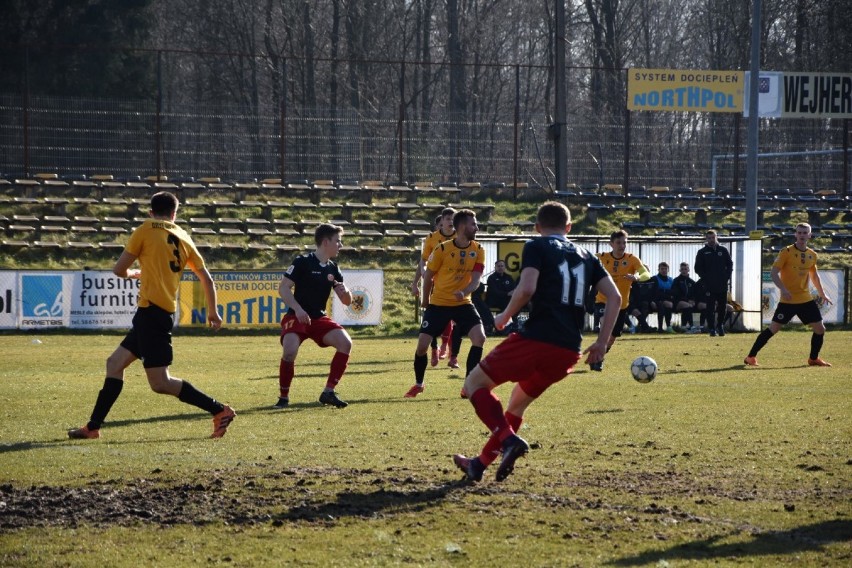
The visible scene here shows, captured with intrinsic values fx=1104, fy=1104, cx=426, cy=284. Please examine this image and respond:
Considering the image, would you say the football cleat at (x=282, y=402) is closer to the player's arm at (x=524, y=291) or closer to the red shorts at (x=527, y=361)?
the red shorts at (x=527, y=361)

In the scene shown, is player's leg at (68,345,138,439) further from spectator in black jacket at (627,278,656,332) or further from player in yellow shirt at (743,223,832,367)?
spectator in black jacket at (627,278,656,332)

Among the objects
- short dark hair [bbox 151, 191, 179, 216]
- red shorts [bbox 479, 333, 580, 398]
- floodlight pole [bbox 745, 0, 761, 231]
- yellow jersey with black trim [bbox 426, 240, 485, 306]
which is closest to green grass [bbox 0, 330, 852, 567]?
red shorts [bbox 479, 333, 580, 398]

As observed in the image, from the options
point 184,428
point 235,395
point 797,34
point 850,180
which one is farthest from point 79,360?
point 797,34

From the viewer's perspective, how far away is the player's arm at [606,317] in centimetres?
704

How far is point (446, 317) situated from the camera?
12219mm

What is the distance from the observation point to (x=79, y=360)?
56.1ft

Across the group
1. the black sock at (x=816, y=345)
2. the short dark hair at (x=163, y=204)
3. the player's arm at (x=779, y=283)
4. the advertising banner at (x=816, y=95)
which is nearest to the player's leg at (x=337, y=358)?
the short dark hair at (x=163, y=204)

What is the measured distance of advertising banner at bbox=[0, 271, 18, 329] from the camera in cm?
2305

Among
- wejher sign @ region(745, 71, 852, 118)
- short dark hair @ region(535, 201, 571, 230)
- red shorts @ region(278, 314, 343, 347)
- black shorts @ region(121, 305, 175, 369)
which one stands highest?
wejher sign @ region(745, 71, 852, 118)

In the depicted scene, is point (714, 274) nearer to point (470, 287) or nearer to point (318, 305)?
point (470, 287)

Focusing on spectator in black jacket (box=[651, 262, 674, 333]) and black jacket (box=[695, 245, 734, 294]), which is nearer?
black jacket (box=[695, 245, 734, 294])

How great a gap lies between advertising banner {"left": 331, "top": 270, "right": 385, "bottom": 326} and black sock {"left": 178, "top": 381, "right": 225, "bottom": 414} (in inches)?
642

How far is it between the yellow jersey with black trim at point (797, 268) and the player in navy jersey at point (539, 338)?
972 centimetres

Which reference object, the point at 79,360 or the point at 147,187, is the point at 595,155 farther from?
the point at 79,360
